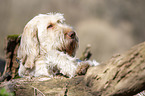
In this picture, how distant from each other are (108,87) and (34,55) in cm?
209

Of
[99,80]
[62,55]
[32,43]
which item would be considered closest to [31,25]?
[32,43]

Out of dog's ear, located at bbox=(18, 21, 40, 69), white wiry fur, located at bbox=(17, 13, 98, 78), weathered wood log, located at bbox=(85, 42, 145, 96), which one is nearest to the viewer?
weathered wood log, located at bbox=(85, 42, 145, 96)

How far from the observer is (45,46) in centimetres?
361

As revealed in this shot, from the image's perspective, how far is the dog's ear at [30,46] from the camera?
3553 millimetres

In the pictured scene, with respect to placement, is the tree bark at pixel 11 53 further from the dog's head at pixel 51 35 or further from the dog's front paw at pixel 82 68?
the dog's front paw at pixel 82 68

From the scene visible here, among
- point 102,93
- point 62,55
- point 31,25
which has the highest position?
point 31,25

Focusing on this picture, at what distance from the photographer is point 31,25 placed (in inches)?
144

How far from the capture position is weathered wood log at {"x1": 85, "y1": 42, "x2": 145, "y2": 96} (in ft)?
5.72

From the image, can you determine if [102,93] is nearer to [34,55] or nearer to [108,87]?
[108,87]

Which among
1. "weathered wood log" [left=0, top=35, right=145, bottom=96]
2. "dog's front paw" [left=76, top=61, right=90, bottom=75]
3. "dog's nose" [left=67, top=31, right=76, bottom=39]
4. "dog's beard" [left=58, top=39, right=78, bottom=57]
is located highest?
"dog's nose" [left=67, top=31, right=76, bottom=39]

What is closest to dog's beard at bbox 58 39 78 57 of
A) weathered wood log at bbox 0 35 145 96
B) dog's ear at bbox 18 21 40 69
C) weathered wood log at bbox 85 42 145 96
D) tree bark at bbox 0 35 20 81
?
dog's ear at bbox 18 21 40 69

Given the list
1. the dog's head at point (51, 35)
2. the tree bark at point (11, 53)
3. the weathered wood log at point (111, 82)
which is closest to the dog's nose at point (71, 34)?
the dog's head at point (51, 35)

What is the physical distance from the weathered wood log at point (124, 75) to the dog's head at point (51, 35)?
1720 millimetres

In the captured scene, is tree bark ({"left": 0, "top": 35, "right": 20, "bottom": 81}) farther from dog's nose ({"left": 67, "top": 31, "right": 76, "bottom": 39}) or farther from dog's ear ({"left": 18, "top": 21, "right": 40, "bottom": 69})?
dog's nose ({"left": 67, "top": 31, "right": 76, "bottom": 39})
